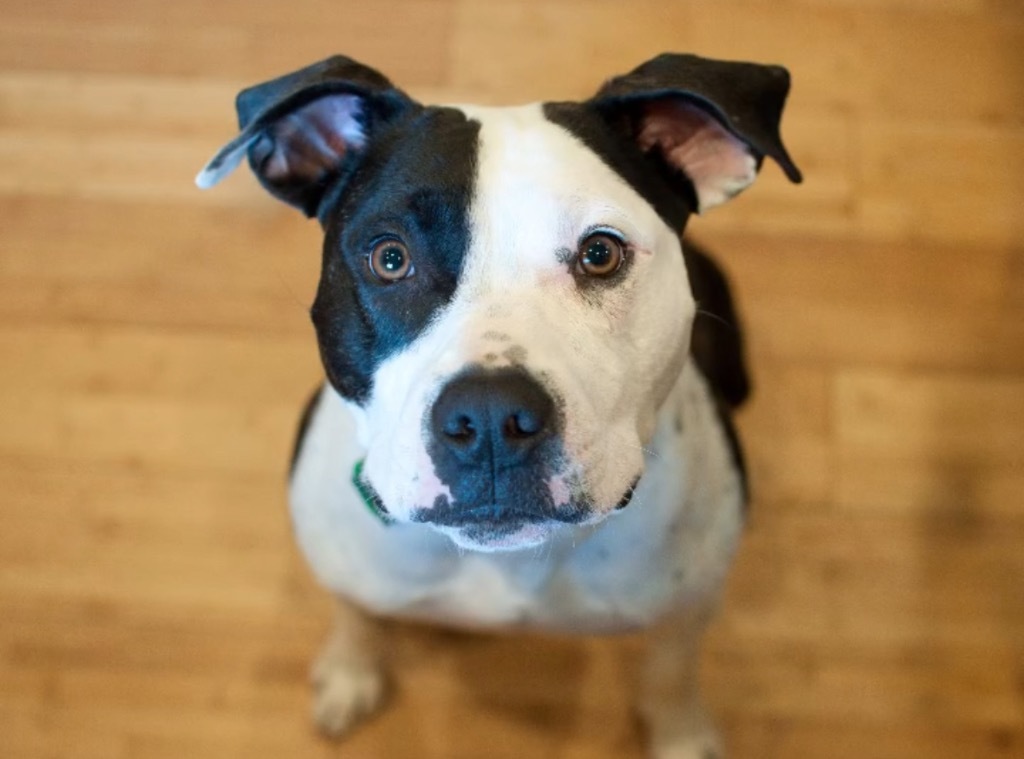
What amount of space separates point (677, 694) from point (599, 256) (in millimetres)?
959

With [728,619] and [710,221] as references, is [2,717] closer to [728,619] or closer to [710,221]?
[728,619]

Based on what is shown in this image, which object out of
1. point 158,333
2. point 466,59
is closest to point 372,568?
point 158,333

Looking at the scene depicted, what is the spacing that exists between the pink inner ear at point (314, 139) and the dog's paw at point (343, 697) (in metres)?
0.98

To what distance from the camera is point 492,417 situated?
3.56 feet

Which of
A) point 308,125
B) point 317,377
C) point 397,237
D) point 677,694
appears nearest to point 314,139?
point 308,125

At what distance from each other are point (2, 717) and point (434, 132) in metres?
1.46

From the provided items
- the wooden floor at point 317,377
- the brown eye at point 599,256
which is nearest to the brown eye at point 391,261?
the brown eye at point 599,256

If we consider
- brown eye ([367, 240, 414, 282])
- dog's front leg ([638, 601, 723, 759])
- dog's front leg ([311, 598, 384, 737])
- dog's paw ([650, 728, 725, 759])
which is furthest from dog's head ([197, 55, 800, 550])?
dog's paw ([650, 728, 725, 759])

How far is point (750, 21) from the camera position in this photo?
2.72 meters

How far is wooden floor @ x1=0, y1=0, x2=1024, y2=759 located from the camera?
207 centimetres

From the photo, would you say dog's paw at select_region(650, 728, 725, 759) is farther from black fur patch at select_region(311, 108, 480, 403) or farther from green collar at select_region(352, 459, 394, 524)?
black fur patch at select_region(311, 108, 480, 403)

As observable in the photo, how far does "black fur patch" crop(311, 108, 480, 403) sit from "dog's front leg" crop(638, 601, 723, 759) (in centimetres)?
70

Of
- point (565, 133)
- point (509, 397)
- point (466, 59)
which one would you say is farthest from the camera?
point (466, 59)

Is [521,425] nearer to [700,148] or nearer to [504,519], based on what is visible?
[504,519]
